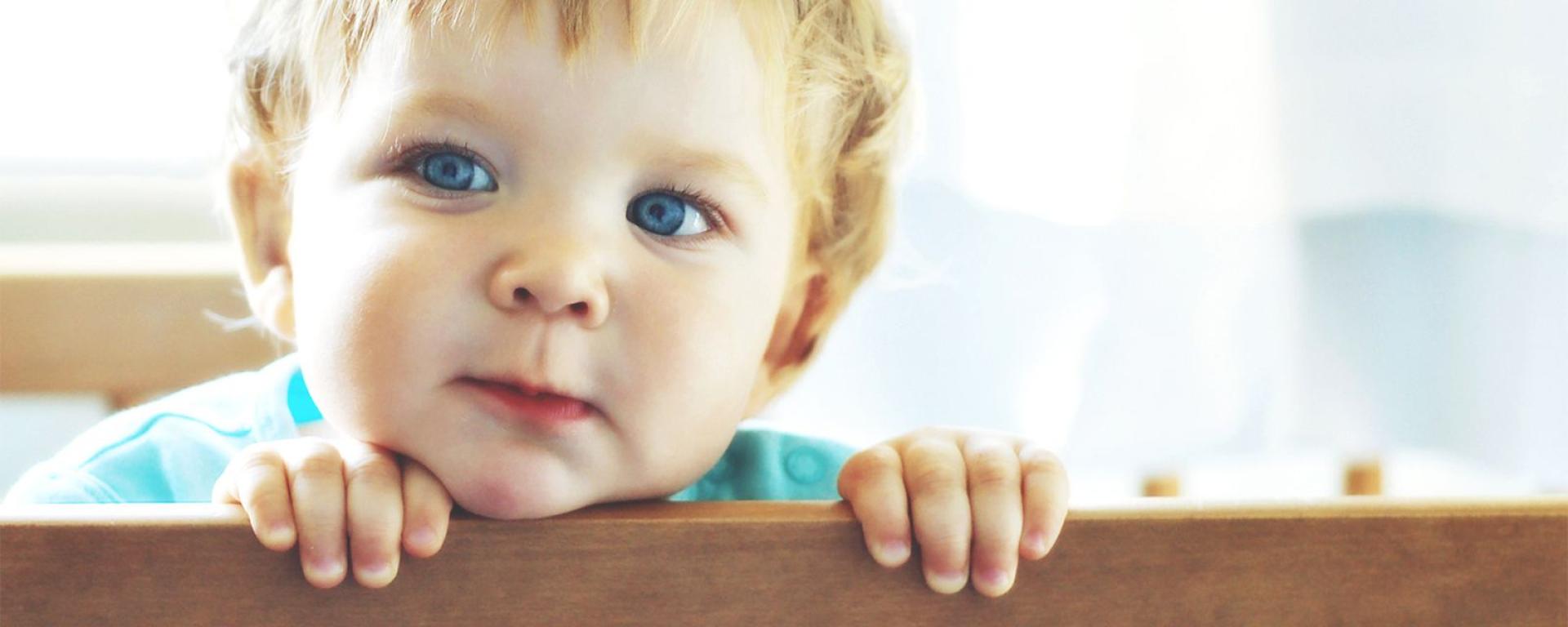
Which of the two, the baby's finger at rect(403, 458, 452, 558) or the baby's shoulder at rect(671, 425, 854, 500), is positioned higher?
the baby's finger at rect(403, 458, 452, 558)

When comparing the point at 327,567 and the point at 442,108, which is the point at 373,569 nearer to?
the point at 327,567

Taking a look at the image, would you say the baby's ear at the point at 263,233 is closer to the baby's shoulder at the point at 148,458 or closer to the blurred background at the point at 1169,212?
the baby's shoulder at the point at 148,458

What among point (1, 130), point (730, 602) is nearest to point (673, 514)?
point (730, 602)

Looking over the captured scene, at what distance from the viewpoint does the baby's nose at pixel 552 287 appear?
53 centimetres

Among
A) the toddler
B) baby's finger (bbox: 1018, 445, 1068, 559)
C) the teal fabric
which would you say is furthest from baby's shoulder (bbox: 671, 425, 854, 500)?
baby's finger (bbox: 1018, 445, 1068, 559)

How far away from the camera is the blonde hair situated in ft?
1.97

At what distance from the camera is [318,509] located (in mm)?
470

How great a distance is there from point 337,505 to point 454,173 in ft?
0.53

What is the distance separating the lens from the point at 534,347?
54 cm

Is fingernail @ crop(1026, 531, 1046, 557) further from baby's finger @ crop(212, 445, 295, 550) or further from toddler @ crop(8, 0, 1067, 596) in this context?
baby's finger @ crop(212, 445, 295, 550)

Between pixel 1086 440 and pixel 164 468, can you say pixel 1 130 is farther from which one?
pixel 1086 440

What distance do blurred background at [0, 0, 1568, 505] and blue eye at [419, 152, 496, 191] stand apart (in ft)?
2.18

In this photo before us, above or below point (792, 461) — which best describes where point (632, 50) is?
above

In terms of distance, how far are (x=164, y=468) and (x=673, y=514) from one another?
0.42 metres
